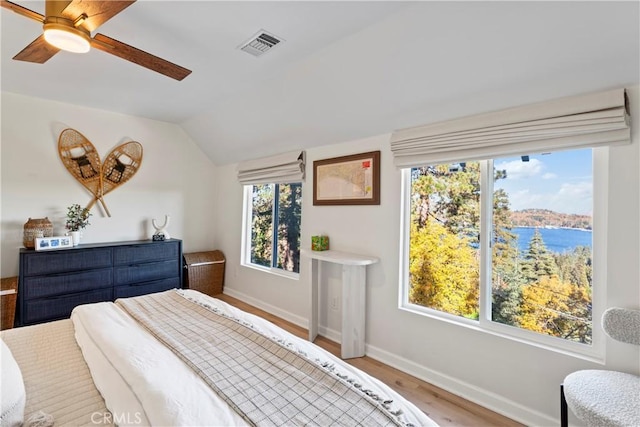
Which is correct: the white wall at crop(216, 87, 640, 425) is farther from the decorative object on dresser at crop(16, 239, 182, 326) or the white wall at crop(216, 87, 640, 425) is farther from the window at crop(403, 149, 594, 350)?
the decorative object on dresser at crop(16, 239, 182, 326)

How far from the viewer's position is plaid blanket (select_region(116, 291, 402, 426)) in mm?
956

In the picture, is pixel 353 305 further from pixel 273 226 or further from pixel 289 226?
pixel 273 226

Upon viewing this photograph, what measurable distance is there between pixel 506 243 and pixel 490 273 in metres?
0.24

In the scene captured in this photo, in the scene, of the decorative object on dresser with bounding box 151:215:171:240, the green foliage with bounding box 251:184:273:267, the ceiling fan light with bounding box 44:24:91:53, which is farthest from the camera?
the green foliage with bounding box 251:184:273:267

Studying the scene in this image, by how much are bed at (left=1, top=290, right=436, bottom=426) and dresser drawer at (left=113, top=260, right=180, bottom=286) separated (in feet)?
6.09

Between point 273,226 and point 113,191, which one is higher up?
point 113,191

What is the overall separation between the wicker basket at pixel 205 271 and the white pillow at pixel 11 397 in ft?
10.6

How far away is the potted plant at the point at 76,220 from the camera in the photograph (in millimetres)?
3289

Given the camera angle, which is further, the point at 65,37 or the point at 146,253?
the point at 146,253

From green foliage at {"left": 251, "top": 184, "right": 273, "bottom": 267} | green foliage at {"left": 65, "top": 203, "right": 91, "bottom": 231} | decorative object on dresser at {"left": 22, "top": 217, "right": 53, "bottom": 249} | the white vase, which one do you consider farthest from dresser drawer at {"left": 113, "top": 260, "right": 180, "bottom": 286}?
green foliage at {"left": 251, "top": 184, "right": 273, "bottom": 267}

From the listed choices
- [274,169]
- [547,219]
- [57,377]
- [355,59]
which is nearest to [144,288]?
[274,169]

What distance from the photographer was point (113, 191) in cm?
376

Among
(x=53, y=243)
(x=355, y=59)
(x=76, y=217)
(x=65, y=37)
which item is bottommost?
(x=53, y=243)

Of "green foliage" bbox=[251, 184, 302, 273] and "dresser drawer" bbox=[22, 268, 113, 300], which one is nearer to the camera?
"dresser drawer" bbox=[22, 268, 113, 300]
